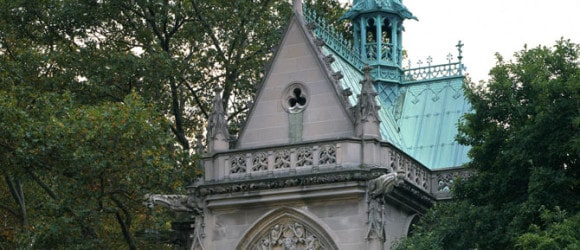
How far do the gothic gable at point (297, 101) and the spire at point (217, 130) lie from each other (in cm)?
46

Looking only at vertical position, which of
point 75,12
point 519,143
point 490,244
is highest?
point 75,12

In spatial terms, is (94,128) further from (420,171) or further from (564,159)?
(564,159)

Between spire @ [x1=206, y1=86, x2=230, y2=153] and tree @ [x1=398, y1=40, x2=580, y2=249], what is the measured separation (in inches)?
197

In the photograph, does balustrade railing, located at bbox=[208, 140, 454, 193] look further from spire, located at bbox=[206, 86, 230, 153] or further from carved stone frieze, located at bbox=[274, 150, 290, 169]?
spire, located at bbox=[206, 86, 230, 153]

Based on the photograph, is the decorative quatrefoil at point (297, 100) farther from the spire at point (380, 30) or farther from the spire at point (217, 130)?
the spire at point (380, 30)

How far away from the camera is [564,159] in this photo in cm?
2436

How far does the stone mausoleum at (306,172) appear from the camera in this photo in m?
26.7

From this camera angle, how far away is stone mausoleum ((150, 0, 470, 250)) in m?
26.7

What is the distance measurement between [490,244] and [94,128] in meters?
10.0

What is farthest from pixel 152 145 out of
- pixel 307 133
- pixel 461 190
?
pixel 461 190

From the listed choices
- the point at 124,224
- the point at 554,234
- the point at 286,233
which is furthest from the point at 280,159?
the point at 554,234

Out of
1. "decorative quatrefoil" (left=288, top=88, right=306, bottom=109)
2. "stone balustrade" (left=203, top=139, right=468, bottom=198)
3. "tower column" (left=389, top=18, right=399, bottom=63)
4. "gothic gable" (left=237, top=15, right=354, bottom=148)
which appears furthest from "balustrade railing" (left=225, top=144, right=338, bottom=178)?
"tower column" (left=389, top=18, right=399, bottom=63)

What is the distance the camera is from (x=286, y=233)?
27438 mm

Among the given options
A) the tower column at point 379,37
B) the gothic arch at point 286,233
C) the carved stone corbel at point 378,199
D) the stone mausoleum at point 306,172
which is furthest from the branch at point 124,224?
the tower column at point 379,37
